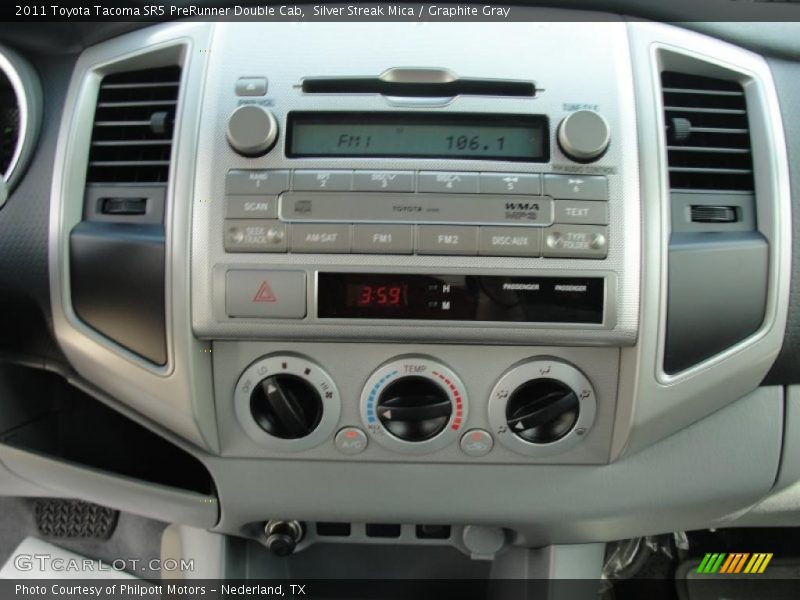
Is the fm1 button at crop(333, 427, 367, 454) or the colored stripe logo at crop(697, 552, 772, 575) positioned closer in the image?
the fm1 button at crop(333, 427, 367, 454)

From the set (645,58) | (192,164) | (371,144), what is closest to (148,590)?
(192,164)

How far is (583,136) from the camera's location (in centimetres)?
75

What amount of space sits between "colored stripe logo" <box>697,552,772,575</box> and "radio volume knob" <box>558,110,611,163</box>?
3.26 feet

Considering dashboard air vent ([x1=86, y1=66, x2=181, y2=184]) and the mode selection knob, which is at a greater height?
dashboard air vent ([x1=86, y1=66, x2=181, y2=184])

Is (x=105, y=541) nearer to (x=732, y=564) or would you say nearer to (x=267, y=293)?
(x=267, y=293)

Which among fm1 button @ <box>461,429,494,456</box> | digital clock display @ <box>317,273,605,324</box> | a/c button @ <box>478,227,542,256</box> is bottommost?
fm1 button @ <box>461,429,494,456</box>

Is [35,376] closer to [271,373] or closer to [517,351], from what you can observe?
[271,373]

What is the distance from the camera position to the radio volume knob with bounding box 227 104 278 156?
753 mm

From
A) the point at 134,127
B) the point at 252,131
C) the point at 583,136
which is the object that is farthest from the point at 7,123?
the point at 583,136

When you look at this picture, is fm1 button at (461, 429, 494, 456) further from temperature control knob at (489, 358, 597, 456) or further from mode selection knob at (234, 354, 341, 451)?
mode selection knob at (234, 354, 341, 451)

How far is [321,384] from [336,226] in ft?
0.68

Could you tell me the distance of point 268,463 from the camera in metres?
0.87

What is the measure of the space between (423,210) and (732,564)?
3.58ft

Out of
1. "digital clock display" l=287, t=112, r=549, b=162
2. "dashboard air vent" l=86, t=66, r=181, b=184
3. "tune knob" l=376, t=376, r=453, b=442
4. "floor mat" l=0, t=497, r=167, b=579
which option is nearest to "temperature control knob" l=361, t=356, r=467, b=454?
"tune knob" l=376, t=376, r=453, b=442
